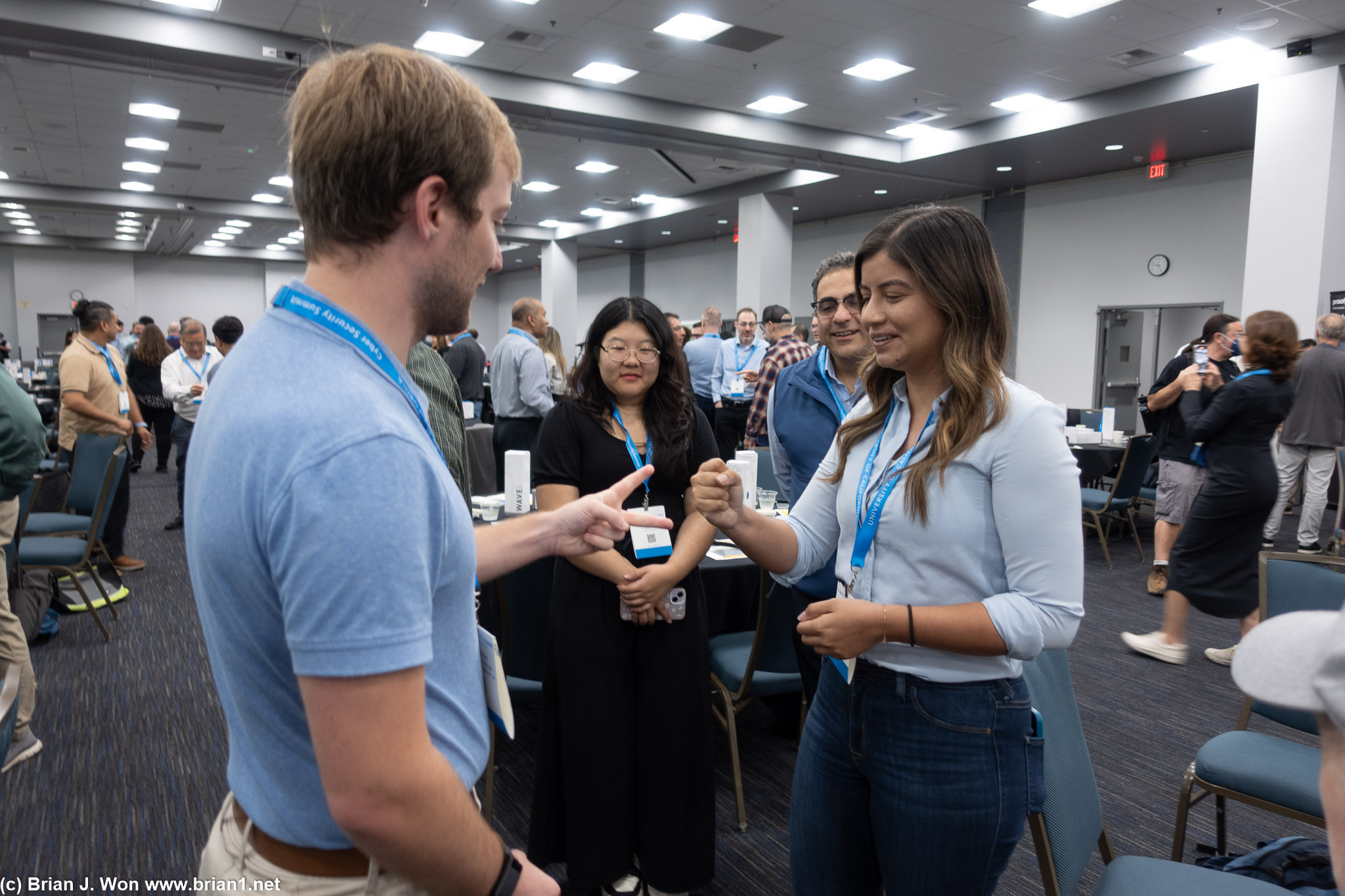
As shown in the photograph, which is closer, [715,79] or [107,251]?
[715,79]

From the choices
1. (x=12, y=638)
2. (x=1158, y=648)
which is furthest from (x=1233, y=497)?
(x=12, y=638)

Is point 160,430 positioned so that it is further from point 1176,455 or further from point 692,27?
point 1176,455

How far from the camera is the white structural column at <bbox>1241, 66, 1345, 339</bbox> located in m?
6.82

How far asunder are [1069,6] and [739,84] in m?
3.23

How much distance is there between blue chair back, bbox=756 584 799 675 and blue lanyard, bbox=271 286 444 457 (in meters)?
1.89

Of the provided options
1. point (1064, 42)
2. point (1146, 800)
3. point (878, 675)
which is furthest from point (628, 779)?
point (1064, 42)

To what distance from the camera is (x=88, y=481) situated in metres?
4.53

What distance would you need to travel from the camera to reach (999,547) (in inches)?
48.3

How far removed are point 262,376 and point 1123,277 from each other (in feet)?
38.7

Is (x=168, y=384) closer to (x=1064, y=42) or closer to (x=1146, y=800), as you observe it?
(x=1146, y=800)

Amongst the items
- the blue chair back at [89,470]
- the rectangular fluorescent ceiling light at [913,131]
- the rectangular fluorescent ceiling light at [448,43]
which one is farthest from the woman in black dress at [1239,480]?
the rectangular fluorescent ceiling light at [913,131]

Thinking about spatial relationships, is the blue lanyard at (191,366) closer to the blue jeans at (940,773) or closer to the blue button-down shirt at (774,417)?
the blue button-down shirt at (774,417)

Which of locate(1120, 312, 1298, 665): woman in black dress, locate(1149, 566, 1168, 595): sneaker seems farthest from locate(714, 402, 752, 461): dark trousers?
locate(1120, 312, 1298, 665): woman in black dress

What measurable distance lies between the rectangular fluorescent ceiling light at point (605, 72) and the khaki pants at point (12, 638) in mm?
6515
